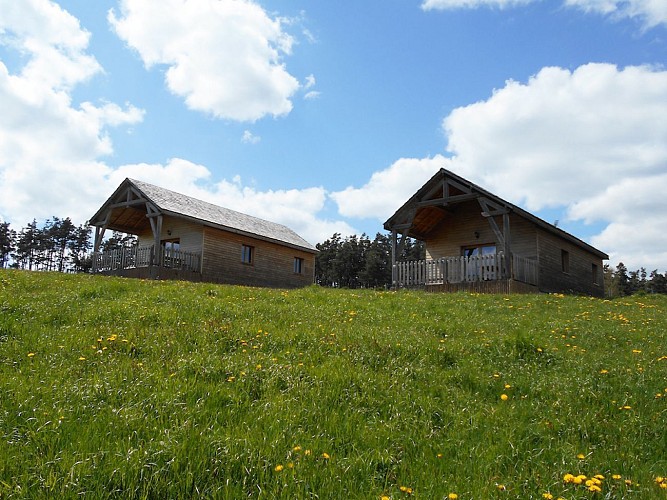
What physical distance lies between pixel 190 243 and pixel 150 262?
8.71 feet

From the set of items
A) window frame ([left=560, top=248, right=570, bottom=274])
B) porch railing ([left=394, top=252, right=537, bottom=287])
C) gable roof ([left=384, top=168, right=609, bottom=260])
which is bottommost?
porch railing ([left=394, top=252, right=537, bottom=287])

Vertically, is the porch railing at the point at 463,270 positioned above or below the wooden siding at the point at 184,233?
below

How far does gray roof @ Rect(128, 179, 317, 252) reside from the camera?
2381 centimetres

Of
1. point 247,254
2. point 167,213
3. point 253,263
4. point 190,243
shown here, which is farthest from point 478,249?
point 167,213

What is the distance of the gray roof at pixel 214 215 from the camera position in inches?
938

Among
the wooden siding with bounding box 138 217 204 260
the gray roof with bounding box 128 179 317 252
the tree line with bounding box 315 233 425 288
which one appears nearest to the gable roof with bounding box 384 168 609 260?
the gray roof with bounding box 128 179 317 252

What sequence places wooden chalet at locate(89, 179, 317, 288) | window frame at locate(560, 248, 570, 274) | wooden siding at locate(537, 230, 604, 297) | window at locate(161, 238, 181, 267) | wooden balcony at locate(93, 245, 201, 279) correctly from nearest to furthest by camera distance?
wooden siding at locate(537, 230, 604, 297), window frame at locate(560, 248, 570, 274), wooden balcony at locate(93, 245, 201, 279), window at locate(161, 238, 181, 267), wooden chalet at locate(89, 179, 317, 288)

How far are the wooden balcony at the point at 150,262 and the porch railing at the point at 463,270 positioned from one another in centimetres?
1027

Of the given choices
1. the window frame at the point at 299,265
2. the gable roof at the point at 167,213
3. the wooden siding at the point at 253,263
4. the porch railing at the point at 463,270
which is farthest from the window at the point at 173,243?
the porch railing at the point at 463,270

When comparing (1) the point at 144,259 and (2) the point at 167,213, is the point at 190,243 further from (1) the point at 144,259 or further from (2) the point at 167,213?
(2) the point at 167,213

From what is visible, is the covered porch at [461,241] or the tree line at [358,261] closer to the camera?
the covered porch at [461,241]

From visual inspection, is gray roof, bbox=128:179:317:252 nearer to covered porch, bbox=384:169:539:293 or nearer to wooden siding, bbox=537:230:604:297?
covered porch, bbox=384:169:539:293

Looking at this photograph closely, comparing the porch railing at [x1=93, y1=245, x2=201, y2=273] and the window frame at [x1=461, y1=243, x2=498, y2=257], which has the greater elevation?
the window frame at [x1=461, y1=243, x2=498, y2=257]

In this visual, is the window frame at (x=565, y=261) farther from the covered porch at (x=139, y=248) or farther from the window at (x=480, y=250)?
the covered porch at (x=139, y=248)
